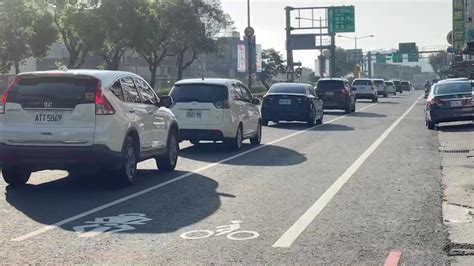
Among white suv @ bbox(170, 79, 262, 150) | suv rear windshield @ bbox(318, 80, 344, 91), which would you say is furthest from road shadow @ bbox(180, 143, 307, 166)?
suv rear windshield @ bbox(318, 80, 344, 91)

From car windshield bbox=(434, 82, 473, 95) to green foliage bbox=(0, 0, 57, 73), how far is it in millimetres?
31893

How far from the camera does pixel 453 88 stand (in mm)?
24578

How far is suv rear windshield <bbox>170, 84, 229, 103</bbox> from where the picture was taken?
17422mm

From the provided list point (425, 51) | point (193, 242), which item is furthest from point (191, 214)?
point (425, 51)

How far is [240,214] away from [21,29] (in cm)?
4388

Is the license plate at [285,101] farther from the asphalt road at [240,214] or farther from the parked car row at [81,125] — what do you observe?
the parked car row at [81,125]

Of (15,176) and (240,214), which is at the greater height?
(15,176)

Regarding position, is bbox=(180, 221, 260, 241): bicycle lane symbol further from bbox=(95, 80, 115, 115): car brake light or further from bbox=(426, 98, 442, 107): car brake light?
bbox=(426, 98, 442, 107): car brake light

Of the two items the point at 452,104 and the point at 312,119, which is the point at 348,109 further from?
the point at 452,104

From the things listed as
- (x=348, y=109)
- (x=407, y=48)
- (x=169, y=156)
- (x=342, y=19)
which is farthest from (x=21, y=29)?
(x=407, y=48)

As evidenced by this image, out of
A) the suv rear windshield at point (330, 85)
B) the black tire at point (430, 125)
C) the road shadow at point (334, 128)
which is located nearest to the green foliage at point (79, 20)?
the suv rear windshield at point (330, 85)

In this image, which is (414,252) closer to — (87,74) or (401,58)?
(87,74)

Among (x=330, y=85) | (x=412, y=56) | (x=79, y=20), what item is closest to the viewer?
(x=330, y=85)

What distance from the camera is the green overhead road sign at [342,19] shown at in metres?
67.2
